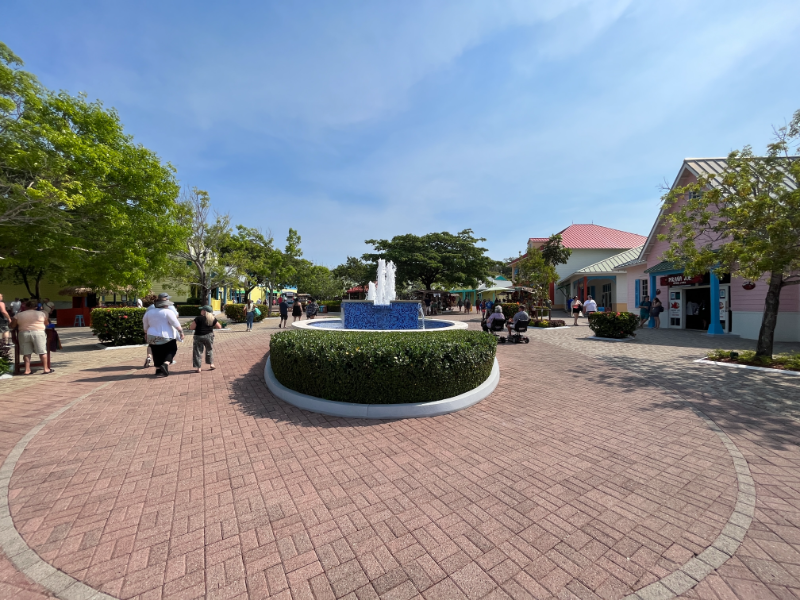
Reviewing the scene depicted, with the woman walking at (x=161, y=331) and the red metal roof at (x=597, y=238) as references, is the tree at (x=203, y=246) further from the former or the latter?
the red metal roof at (x=597, y=238)

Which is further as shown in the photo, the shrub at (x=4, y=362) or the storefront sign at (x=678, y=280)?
the storefront sign at (x=678, y=280)

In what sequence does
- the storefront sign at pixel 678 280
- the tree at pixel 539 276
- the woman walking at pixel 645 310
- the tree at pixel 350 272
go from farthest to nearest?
the tree at pixel 350 272, the tree at pixel 539 276, the woman walking at pixel 645 310, the storefront sign at pixel 678 280

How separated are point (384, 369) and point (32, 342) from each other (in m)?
8.33

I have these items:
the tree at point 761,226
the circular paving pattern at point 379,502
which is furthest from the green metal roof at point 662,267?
the circular paving pattern at point 379,502

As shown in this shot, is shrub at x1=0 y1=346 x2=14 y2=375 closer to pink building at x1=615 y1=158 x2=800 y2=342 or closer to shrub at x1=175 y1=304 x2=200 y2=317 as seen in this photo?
pink building at x1=615 y1=158 x2=800 y2=342

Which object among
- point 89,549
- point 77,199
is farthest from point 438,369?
point 77,199

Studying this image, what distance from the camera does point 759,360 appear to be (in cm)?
844

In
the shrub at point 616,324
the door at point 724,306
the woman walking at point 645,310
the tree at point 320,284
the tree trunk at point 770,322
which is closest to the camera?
the tree trunk at point 770,322

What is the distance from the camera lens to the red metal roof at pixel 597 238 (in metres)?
36.2

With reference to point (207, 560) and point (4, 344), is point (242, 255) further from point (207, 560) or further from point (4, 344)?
point (207, 560)

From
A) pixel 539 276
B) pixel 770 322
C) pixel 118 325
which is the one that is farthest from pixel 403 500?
pixel 539 276

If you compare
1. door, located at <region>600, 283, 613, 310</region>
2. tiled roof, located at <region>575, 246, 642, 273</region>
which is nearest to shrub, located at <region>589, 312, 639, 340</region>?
tiled roof, located at <region>575, 246, 642, 273</region>

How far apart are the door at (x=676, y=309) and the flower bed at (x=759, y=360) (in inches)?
390

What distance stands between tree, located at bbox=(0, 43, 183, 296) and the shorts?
8.03 feet
